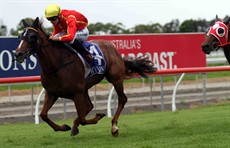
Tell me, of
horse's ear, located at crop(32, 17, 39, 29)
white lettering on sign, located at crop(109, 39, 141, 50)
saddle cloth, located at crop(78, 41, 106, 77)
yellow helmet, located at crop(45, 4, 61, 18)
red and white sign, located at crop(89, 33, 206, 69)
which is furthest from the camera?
red and white sign, located at crop(89, 33, 206, 69)

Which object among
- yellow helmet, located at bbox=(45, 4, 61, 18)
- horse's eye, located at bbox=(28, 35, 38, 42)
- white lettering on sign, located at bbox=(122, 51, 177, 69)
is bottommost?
white lettering on sign, located at bbox=(122, 51, 177, 69)

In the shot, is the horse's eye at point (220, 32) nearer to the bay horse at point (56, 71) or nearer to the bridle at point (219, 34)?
the bridle at point (219, 34)

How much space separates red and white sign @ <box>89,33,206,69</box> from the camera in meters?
14.9

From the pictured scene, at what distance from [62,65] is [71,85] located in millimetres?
295

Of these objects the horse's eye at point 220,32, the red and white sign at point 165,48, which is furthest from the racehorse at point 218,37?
the red and white sign at point 165,48

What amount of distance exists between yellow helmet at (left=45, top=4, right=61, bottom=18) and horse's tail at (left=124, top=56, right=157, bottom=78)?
1819 millimetres

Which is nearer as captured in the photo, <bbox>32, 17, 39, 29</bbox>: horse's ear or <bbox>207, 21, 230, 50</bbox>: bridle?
<bbox>32, 17, 39, 29</bbox>: horse's ear

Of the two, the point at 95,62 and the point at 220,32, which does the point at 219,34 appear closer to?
the point at 220,32

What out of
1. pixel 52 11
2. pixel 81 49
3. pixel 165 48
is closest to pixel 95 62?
pixel 81 49

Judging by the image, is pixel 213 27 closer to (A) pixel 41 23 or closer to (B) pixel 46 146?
(A) pixel 41 23

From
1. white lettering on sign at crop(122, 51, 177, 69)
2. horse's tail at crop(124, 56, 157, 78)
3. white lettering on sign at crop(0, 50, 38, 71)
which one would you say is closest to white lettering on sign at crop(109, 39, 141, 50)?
white lettering on sign at crop(122, 51, 177, 69)

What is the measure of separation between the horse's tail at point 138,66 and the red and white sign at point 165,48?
228 inches

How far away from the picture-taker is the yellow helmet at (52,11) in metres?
6.83

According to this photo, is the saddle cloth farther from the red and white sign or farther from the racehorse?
the red and white sign
